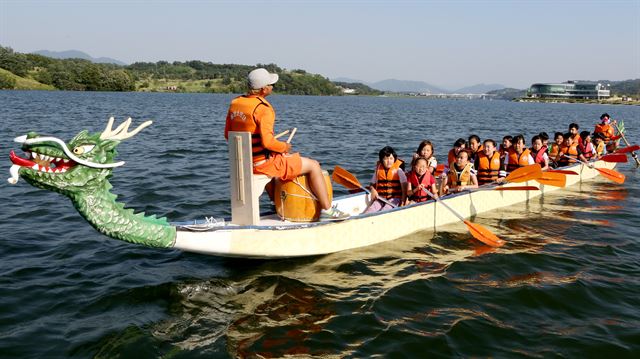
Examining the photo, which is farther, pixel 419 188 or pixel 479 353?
pixel 419 188

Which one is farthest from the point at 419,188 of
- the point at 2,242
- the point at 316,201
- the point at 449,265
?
the point at 2,242

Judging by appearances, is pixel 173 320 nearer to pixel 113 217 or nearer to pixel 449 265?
pixel 113 217

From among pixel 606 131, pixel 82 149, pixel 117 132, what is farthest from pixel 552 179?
pixel 82 149

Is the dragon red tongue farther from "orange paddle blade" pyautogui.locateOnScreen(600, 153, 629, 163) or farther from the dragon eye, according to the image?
"orange paddle blade" pyautogui.locateOnScreen(600, 153, 629, 163)

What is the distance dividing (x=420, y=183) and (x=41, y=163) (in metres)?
6.23

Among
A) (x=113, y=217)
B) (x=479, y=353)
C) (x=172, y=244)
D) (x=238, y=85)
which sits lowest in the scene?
(x=479, y=353)

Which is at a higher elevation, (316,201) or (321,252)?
(316,201)

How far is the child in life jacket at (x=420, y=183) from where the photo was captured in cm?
922

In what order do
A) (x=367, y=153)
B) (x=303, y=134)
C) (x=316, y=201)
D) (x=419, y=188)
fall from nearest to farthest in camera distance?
(x=316, y=201), (x=419, y=188), (x=367, y=153), (x=303, y=134)

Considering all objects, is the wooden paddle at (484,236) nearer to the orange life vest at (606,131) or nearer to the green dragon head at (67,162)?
the green dragon head at (67,162)

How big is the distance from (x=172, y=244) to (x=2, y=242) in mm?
3591

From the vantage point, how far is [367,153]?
20.6 metres

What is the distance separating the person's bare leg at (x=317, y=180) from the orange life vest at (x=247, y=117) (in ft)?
2.53

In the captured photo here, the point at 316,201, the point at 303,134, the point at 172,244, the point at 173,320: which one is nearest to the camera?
the point at 173,320
